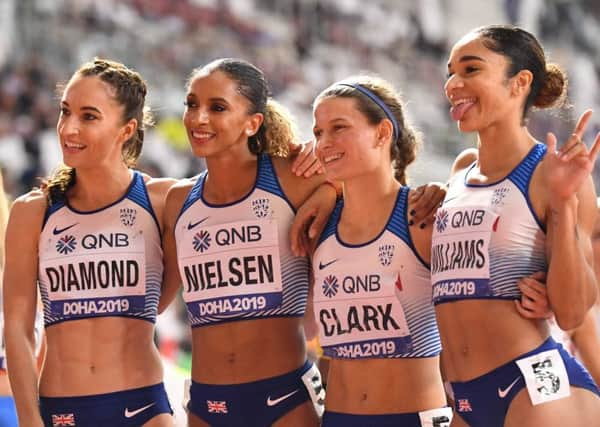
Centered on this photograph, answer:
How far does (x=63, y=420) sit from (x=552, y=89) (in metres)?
2.20

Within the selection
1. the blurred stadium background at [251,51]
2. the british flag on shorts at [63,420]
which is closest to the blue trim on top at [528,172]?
the british flag on shorts at [63,420]

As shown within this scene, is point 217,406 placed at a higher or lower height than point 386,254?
lower

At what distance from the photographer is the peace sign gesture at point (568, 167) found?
358 cm

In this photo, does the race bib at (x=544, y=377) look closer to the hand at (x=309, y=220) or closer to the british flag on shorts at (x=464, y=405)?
the british flag on shorts at (x=464, y=405)

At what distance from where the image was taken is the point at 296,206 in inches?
177

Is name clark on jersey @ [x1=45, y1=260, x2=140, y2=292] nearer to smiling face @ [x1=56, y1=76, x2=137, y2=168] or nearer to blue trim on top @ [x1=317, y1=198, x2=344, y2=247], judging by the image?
smiling face @ [x1=56, y1=76, x2=137, y2=168]

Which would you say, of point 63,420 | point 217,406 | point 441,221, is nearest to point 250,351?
point 217,406

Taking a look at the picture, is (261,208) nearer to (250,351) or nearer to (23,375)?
(250,351)

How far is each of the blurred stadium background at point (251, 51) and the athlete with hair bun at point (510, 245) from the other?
19.6 ft

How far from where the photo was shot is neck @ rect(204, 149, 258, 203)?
454cm

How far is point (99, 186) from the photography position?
4691mm

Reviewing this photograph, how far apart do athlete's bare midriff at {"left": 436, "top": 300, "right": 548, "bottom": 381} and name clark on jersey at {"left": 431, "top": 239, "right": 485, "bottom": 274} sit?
122 millimetres

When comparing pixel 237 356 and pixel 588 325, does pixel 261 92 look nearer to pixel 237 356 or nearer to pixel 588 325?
pixel 237 356

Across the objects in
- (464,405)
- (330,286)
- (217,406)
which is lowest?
(464,405)
